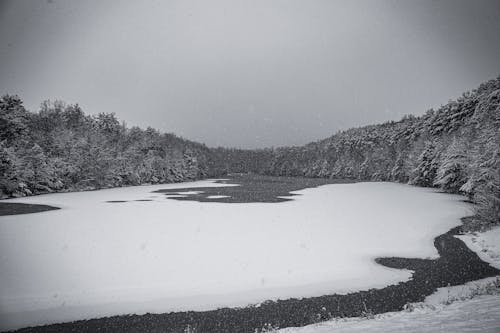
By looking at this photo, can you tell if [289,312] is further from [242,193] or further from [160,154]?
[160,154]

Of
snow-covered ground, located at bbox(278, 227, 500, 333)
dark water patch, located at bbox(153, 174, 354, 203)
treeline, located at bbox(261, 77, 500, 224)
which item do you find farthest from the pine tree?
snow-covered ground, located at bbox(278, 227, 500, 333)

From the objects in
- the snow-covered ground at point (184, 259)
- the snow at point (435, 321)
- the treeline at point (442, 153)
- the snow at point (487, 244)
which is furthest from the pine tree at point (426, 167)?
the snow at point (435, 321)

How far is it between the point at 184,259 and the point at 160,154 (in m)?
88.1

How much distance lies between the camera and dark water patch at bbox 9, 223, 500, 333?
385 inches

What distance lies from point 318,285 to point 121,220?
62.1 feet

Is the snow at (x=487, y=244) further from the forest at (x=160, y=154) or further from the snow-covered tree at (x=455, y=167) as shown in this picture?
the snow-covered tree at (x=455, y=167)

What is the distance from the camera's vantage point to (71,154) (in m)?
63.6

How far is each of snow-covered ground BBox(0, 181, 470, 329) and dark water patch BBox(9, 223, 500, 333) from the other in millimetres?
572

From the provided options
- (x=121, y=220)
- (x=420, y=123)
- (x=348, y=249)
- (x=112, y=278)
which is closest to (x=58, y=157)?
(x=121, y=220)

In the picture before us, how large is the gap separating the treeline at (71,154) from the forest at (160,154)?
172mm

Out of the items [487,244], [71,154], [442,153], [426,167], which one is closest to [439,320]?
[487,244]

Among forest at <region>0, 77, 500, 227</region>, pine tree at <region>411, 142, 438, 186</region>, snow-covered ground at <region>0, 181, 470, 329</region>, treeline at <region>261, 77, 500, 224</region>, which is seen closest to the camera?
snow-covered ground at <region>0, 181, 470, 329</region>

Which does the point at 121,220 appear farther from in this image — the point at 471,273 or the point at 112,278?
the point at 471,273

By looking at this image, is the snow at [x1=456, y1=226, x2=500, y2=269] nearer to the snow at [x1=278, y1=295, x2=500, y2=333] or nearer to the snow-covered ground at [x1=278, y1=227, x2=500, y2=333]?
the snow-covered ground at [x1=278, y1=227, x2=500, y2=333]
